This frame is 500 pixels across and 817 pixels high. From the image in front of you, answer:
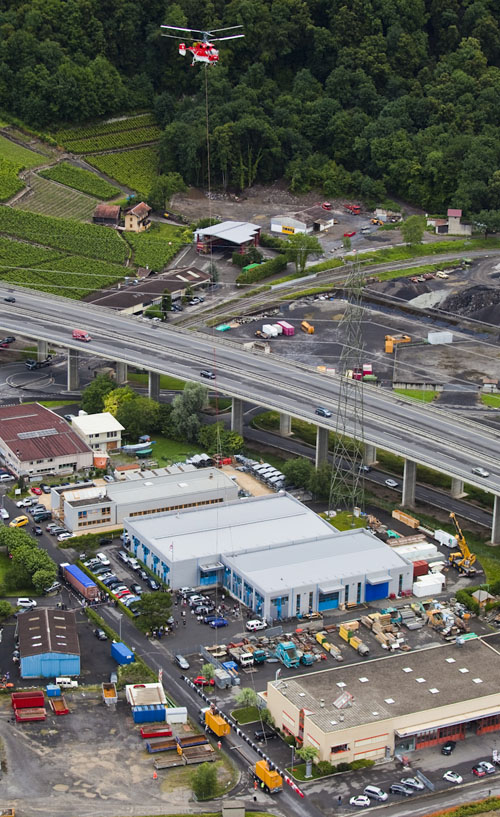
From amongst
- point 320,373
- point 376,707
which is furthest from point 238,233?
point 376,707

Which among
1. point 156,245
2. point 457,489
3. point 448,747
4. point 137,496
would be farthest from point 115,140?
point 448,747

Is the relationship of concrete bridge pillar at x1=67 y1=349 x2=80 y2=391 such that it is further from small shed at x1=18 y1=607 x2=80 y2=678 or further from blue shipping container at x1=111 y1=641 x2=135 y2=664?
blue shipping container at x1=111 y1=641 x2=135 y2=664

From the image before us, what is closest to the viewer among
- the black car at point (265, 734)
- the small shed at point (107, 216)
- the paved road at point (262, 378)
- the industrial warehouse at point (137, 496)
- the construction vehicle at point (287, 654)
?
the black car at point (265, 734)

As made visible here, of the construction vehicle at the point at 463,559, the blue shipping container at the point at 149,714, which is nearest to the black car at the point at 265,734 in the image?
the blue shipping container at the point at 149,714

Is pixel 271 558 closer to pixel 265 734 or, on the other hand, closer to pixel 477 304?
pixel 265 734

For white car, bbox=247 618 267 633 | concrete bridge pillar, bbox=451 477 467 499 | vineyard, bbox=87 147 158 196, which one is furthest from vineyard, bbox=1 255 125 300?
white car, bbox=247 618 267 633

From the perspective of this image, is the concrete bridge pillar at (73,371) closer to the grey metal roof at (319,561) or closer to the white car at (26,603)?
the grey metal roof at (319,561)
